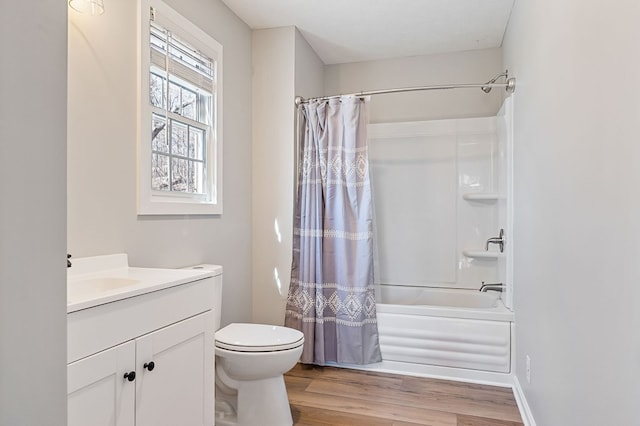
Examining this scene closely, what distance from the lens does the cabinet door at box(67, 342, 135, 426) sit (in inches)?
41.9

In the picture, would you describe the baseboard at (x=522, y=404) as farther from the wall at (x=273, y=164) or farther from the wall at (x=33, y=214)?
the wall at (x=33, y=214)

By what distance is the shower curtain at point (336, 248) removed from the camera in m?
2.80

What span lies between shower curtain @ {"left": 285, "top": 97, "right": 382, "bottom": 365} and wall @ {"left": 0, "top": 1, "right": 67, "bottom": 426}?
223 centimetres

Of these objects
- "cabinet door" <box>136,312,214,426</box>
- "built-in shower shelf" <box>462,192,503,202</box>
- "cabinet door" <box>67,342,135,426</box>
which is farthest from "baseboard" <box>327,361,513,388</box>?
"cabinet door" <box>67,342,135,426</box>

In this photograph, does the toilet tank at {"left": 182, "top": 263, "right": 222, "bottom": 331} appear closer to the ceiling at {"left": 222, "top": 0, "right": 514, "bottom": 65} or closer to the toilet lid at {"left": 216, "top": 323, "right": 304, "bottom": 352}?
the toilet lid at {"left": 216, "top": 323, "right": 304, "bottom": 352}

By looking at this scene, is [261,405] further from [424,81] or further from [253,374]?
[424,81]

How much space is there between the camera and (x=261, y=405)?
A: 80.6 inches

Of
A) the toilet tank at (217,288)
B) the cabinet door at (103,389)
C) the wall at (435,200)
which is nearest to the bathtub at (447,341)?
the wall at (435,200)

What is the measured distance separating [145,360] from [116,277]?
1.49 ft

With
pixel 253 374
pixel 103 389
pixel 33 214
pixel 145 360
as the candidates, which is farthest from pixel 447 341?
pixel 33 214

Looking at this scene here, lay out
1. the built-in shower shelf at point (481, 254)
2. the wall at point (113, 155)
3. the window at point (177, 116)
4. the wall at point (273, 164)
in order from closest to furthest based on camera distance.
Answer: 1. the wall at point (113, 155)
2. the window at point (177, 116)
3. the wall at point (273, 164)
4. the built-in shower shelf at point (481, 254)

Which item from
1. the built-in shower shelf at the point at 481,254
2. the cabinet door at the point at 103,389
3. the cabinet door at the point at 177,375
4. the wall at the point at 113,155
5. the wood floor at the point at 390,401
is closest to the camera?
the cabinet door at the point at 103,389

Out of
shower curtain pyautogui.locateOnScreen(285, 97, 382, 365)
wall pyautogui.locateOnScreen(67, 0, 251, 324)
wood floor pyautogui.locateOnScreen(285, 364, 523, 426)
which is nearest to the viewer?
wall pyautogui.locateOnScreen(67, 0, 251, 324)

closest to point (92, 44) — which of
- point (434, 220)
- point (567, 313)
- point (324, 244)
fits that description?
point (324, 244)
